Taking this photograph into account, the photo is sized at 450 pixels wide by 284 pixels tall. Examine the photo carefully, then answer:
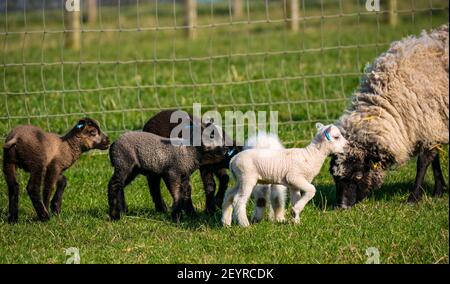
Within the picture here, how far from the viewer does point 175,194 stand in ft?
21.6

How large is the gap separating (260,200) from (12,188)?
193cm

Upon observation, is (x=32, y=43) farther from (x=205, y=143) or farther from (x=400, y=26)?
(x=205, y=143)

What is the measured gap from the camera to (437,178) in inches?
296

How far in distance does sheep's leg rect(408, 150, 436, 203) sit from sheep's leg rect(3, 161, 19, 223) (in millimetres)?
3214

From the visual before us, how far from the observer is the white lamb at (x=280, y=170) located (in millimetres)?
6191

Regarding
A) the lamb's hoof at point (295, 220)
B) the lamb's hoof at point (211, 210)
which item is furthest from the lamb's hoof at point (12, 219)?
the lamb's hoof at point (295, 220)

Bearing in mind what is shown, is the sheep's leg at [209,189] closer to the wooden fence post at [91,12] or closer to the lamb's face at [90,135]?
the lamb's face at [90,135]

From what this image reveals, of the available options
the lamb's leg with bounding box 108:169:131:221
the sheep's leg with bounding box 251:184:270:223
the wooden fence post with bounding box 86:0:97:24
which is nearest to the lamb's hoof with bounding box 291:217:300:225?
the sheep's leg with bounding box 251:184:270:223

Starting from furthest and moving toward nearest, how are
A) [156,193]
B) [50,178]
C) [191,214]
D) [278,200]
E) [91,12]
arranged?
[91,12], [156,193], [191,214], [50,178], [278,200]

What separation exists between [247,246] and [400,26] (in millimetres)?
12196

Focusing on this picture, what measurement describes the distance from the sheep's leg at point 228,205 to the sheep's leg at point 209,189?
49 cm

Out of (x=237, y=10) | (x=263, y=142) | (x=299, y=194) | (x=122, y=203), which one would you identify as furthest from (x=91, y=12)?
(x=299, y=194)

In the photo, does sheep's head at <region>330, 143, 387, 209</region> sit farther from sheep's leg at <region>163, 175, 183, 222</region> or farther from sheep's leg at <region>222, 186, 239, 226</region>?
sheep's leg at <region>163, 175, 183, 222</region>

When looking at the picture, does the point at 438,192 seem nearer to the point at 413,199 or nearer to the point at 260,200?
the point at 413,199
